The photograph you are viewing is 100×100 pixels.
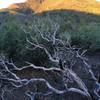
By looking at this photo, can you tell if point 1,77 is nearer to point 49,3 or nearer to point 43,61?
point 43,61

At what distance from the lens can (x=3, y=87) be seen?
14469 mm

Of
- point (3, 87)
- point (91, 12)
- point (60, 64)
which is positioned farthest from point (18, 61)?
point (91, 12)

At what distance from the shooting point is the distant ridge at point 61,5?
4816 centimetres

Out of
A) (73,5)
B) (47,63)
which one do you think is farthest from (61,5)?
(47,63)

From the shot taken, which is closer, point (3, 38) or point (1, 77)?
point (1, 77)

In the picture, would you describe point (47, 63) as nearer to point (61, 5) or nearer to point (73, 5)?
point (73, 5)

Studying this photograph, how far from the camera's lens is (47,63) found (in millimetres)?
16031

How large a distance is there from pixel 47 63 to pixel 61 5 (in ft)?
124

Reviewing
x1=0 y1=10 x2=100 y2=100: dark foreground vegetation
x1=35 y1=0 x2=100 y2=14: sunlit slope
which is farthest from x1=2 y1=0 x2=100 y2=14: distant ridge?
x1=0 y1=10 x2=100 y2=100: dark foreground vegetation

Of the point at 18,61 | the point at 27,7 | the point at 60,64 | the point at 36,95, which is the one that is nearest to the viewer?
the point at 60,64

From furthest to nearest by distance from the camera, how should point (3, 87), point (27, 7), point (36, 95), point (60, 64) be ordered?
point (27, 7), point (3, 87), point (36, 95), point (60, 64)

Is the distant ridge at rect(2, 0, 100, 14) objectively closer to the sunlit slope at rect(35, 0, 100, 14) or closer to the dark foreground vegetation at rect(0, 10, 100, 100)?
the sunlit slope at rect(35, 0, 100, 14)

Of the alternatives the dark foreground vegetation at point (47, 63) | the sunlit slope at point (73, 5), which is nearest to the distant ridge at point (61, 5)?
the sunlit slope at point (73, 5)

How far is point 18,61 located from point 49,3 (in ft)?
130
